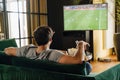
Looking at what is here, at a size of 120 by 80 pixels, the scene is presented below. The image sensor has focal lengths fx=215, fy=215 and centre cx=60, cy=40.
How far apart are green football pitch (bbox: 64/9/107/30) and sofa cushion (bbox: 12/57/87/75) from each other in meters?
3.04

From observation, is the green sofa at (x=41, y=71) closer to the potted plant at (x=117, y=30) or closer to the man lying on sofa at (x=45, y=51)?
the man lying on sofa at (x=45, y=51)

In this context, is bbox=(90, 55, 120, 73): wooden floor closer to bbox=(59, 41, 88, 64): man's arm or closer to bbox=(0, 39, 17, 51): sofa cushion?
bbox=(0, 39, 17, 51): sofa cushion

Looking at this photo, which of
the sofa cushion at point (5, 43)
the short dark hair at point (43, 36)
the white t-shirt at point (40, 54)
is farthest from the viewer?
the sofa cushion at point (5, 43)

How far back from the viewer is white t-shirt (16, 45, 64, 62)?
2.04 metres

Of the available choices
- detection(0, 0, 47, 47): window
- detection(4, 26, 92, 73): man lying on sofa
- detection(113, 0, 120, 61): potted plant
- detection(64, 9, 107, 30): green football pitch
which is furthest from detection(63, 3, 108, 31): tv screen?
detection(4, 26, 92, 73): man lying on sofa

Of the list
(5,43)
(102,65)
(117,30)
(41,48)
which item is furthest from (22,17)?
(41,48)

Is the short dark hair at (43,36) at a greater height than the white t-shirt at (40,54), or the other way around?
the short dark hair at (43,36)

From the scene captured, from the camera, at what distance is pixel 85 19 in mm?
4992

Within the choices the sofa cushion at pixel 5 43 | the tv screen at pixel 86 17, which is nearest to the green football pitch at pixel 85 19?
the tv screen at pixel 86 17

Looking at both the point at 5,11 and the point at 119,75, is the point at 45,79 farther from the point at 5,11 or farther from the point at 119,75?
the point at 5,11

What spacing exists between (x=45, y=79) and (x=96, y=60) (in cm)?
379

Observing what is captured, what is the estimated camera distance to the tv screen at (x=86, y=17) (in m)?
4.88

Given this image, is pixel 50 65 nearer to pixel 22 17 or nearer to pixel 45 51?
pixel 45 51

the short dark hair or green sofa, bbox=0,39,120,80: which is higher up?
the short dark hair
